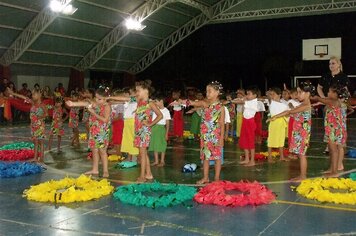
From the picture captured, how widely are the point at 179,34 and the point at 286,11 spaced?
7211 mm

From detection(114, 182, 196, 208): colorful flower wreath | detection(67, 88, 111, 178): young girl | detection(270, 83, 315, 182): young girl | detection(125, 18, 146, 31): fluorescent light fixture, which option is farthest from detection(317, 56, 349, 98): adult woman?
detection(125, 18, 146, 31): fluorescent light fixture

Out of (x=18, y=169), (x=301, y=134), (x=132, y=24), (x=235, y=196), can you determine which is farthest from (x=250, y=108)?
→ (x=132, y=24)

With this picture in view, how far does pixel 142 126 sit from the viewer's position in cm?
762

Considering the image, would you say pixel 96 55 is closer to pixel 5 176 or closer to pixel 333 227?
pixel 5 176

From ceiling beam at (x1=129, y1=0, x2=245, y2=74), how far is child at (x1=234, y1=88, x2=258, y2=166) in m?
17.4

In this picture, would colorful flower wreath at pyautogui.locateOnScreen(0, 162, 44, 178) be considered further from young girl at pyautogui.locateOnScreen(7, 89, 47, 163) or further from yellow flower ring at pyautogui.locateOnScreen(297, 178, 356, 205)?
yellow flower ring at pyautogui.locateOnScreen(297, 178, 356, 205)

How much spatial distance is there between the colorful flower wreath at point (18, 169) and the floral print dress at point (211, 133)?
3.35 m

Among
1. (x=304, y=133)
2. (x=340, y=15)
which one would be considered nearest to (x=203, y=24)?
(x=340, y=15)

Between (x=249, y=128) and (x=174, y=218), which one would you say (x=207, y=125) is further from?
(x=249, y=128)

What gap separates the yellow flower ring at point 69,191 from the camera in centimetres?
624

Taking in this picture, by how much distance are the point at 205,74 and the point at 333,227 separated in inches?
997

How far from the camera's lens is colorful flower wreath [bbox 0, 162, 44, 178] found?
807 centimetres

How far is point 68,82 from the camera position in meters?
27.5

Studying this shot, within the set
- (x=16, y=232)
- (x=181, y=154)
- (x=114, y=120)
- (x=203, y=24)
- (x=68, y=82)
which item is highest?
(x=203, y=24)
